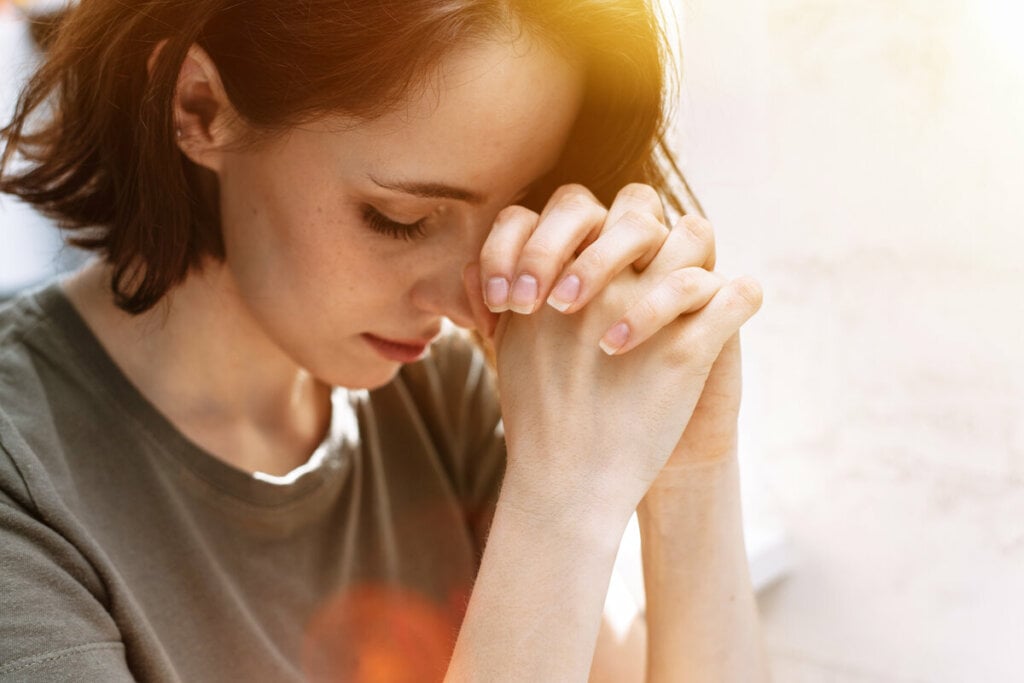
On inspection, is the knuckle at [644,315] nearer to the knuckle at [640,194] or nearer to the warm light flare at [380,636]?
the knuckle at [640,194]

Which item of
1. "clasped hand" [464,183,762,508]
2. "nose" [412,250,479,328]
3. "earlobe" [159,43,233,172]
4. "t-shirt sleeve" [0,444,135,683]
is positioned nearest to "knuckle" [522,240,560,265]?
"clasped hand" [464,183,762,508]

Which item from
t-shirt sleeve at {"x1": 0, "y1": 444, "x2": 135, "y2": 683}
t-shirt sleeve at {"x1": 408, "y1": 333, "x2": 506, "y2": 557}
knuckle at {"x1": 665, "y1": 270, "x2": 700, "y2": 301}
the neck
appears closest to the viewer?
t-shirt sleeve at {"x1": 0, "y1": 444, "x2": 135, "y2": 683}

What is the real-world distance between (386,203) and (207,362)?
0.31m

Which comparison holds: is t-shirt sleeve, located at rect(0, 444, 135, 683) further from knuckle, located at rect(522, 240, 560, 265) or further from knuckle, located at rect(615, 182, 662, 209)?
knuckle, located at rect(615, 182, 662, 209)

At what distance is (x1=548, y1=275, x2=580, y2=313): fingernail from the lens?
2.70 ft

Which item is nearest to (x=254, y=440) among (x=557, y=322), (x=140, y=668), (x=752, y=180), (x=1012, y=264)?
(x=140, y=668)

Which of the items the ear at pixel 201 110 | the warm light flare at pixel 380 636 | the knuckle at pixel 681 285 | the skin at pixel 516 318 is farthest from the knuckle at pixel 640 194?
the warm light flare at pixel 380 636

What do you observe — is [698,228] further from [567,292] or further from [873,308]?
[873,308]

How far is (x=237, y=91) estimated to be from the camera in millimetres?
909

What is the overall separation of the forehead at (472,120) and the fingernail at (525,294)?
10cm

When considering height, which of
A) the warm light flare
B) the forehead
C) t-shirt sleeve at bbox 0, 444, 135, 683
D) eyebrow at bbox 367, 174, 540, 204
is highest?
the forehead

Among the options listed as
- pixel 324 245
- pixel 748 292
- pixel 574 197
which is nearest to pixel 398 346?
pixel 324 245

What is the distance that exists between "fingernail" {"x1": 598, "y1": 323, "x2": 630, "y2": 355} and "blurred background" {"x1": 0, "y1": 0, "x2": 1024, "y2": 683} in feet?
1.39

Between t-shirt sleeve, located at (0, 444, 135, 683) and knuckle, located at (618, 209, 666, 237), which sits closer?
t-shirt sleeve, located at (0, 444, 135, 683)
